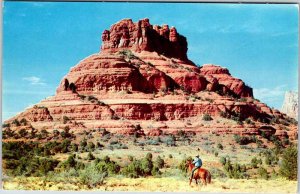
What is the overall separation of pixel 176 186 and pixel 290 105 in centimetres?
257

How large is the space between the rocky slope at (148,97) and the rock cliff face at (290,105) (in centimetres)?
16

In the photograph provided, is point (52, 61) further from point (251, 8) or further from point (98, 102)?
point (251, 8)

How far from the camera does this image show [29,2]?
1284cm

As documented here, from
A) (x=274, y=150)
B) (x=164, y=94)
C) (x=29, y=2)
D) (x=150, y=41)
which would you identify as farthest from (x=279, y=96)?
(x=29, y=2)

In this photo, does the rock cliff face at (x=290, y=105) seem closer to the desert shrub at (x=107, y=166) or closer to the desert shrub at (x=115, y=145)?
the desert shrub at (x=115, y=145)

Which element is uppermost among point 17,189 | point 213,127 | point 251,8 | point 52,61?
point 251,8

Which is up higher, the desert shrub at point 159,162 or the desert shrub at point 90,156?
the desert shrub at point 90,156

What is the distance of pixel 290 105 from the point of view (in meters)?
12.7

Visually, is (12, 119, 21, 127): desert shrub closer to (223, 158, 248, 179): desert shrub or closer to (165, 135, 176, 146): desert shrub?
(165, 135, 176, 146): desert shrub

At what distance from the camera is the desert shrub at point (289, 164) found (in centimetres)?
1261

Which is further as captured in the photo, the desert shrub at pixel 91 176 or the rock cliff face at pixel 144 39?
the rock cliff face at pixel 144 39

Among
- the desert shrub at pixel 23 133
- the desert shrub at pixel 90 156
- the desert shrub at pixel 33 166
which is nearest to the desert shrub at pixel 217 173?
the desert shrub at pixel 90 156

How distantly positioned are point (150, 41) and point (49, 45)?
9.65 feet

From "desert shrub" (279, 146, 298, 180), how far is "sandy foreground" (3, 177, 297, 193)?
0.13 metres
